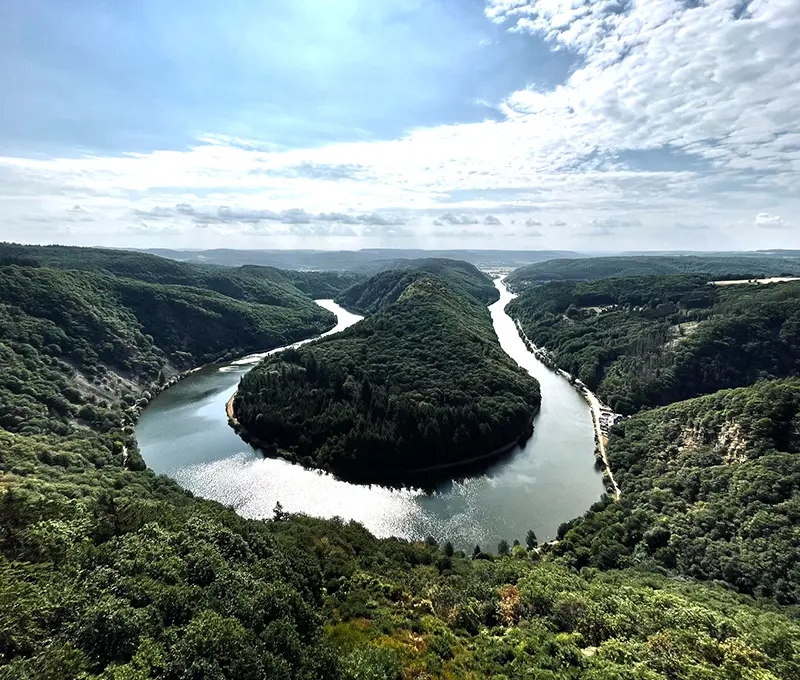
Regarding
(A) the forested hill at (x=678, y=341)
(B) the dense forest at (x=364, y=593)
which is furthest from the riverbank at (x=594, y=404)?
(B) the dense forest at (x=364, y=593)

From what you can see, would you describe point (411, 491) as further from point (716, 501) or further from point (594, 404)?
point (594, 404)

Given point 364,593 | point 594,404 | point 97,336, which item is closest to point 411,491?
point 364,593

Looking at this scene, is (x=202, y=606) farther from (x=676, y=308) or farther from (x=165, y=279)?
(x=165, y=279)

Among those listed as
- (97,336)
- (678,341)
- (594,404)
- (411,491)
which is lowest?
(411,491)

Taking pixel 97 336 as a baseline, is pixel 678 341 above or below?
below

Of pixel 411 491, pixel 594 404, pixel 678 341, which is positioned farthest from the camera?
pixel 678 341
